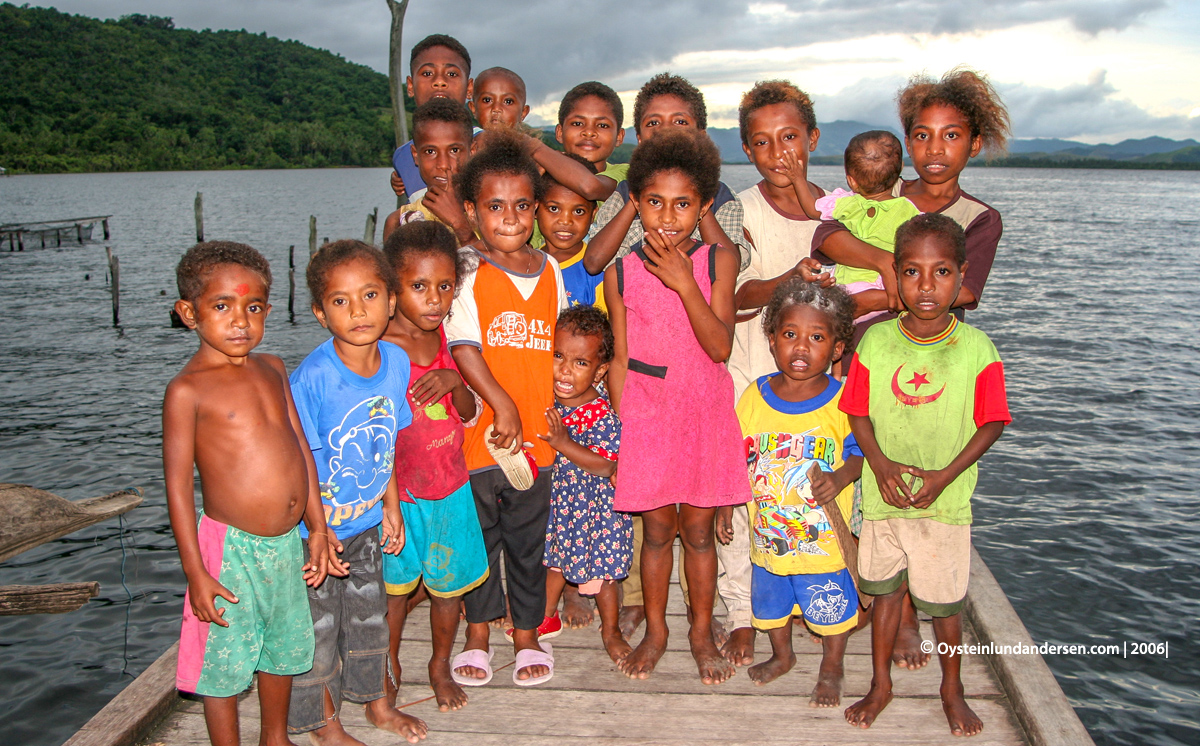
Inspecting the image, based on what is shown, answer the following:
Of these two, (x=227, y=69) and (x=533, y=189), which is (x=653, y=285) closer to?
(x=533, y=189)

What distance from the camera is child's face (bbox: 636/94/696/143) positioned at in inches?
140

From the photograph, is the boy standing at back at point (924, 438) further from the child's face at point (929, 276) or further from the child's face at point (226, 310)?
the child's face at point (226, 310)

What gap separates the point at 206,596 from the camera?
235 centimetres

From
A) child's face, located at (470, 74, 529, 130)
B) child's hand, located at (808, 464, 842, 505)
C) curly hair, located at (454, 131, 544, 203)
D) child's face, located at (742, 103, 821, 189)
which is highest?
child's face, located at (470, 74, 529, 130)

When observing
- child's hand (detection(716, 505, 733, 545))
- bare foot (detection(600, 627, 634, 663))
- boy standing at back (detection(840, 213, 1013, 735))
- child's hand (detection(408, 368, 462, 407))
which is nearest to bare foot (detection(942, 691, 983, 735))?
boy standing at back (detection(840, 213, 1013, 735))

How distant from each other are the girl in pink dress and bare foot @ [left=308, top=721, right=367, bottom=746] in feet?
3.57

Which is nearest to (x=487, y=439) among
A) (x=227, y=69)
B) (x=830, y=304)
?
(x=830, y=304)

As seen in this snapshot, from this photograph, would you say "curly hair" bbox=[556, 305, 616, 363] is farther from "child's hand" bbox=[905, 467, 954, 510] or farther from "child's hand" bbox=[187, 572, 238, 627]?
"child's hand" bbox=[187, 572, 238, 627]

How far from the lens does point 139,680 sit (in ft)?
10.0

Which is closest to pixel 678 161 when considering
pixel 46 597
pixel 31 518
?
pixel 46 597

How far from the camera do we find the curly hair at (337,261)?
2695 mm

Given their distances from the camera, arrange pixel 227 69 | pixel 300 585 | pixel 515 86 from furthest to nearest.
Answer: pixel 227 69, pixel 515 86, pixel 300 585

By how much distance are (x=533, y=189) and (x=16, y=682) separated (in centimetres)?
645

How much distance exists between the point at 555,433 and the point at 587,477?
296mm
